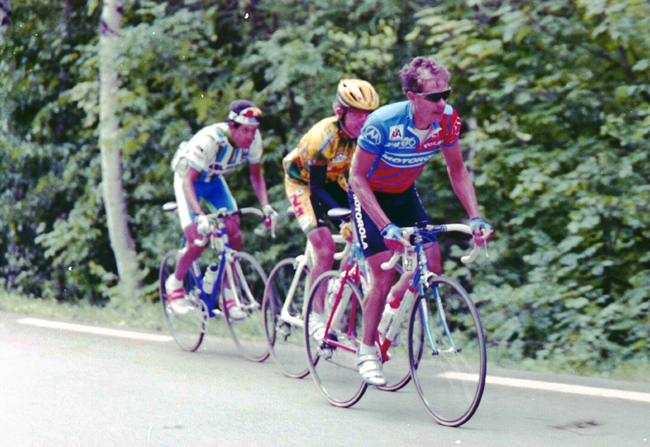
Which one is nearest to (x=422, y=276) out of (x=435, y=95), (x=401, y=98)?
(x=435, y=95)

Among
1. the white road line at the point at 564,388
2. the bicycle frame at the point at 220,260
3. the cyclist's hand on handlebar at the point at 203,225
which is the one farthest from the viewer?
the bicycle frame at the point at 220,260

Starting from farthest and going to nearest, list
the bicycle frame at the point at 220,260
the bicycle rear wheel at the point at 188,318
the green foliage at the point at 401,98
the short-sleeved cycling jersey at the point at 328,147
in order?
the green foliage at the point at 401,98, the bicycle rear wheel at the point at 188,318, the bicycle frame at the point at 220,260, the short-sleeved cycling jersey at the point at 328,147

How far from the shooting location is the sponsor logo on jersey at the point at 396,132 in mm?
4578

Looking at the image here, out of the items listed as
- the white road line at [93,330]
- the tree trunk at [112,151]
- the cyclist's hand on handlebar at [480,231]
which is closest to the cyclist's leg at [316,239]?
the cyclist's hand on handlebar at [480,231]

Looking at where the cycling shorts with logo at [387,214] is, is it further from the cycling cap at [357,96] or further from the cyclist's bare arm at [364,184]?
the cycling cap at [357,96]

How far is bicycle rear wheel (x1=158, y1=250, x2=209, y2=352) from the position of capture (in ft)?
23.3

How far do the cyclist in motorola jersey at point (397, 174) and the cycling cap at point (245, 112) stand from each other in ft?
5.92

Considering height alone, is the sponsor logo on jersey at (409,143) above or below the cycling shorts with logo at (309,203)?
above

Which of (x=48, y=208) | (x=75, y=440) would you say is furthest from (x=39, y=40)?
(x=75, y=440)

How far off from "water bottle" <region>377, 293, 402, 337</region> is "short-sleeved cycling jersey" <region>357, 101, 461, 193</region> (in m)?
0.73

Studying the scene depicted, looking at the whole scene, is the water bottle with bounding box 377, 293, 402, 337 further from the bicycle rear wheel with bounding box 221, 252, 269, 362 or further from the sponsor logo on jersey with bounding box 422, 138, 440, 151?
the bicycle rear wheel with bounding box 221, 252, 269, 362

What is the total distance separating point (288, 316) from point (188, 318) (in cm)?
145

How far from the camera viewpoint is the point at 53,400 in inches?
210

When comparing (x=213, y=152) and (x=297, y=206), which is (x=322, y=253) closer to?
(x=297, y=206)
